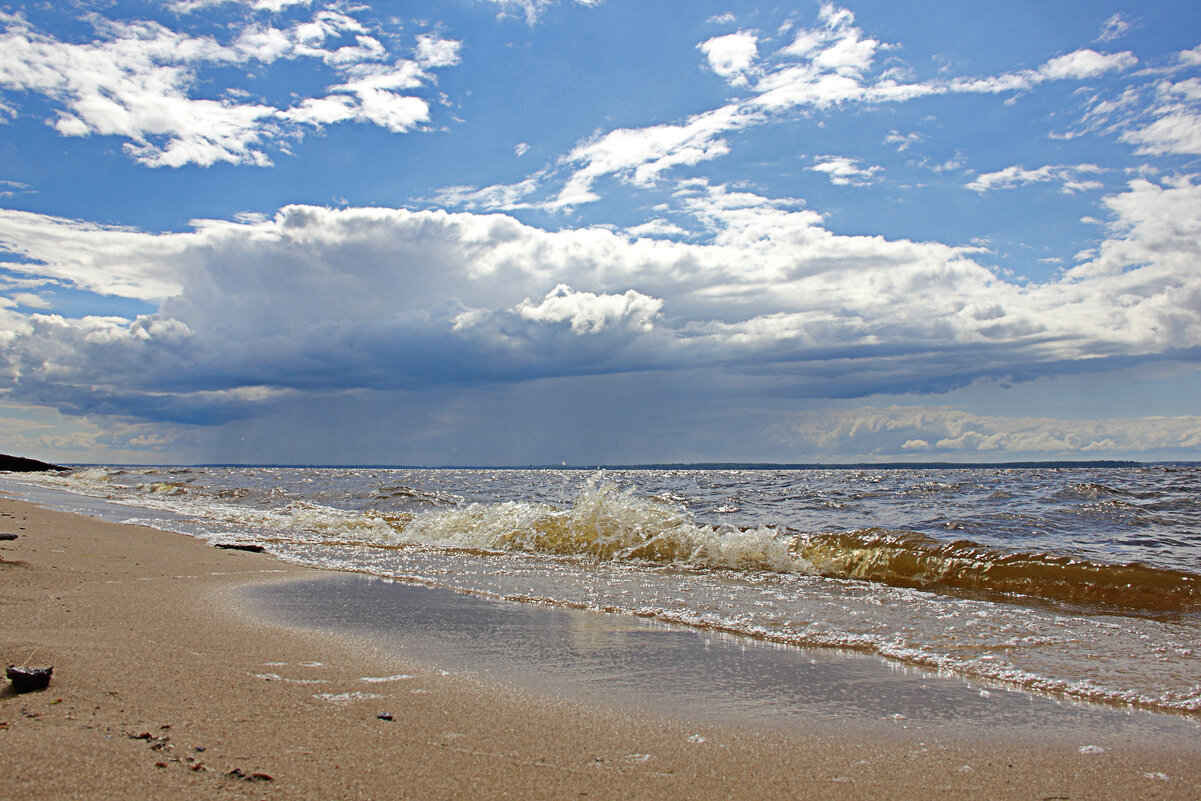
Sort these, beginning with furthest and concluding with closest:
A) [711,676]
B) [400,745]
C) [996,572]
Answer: [996,572], [711,676], [400,745]

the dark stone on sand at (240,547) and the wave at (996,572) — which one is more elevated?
the wave at (996,572)

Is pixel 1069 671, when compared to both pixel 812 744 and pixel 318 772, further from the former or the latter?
pixel 318 772

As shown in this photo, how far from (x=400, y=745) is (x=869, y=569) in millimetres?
7917

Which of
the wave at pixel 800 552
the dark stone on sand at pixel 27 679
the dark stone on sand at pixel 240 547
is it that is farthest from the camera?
the dark stone on sand at pixel 240 547

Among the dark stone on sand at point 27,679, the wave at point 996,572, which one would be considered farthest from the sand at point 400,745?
the wave at point 996,572

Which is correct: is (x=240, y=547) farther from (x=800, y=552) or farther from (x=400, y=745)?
(x=400, y=745)

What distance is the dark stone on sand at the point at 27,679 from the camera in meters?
2.83

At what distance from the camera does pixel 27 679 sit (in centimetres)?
287

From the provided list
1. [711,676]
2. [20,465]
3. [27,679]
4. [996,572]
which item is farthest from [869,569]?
[20,465]

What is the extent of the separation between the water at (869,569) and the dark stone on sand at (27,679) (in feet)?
13.3

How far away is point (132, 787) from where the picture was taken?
7.00 feet

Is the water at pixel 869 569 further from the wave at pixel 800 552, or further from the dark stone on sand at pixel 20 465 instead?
the dark stone on sand at pixel 20 465

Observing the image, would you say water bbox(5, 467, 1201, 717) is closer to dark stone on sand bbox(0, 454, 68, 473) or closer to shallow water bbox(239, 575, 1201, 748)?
shallow water bbox(239, 575, 1201, 748)

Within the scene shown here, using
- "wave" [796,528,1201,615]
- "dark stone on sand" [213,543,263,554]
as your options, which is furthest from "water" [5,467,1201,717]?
"dark stone on sand" [213,543,263,554]
